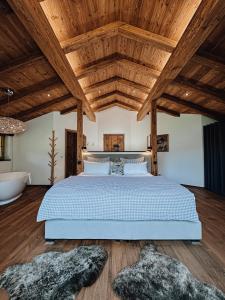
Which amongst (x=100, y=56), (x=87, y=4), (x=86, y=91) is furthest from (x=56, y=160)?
(x=87, y=4)

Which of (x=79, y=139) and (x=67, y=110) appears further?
(x=67, y=110)

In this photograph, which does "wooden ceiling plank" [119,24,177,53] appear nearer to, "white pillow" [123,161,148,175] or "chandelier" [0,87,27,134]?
"white pillow" [123,161,148,175]

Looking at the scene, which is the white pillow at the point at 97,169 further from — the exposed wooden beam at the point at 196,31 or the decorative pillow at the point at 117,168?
the exposed wooden beam at the point at 196,31

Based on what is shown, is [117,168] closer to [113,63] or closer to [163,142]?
[113,63]

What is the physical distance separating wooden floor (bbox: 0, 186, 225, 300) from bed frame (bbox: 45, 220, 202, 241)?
0.10 meters

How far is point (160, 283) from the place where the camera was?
147cm

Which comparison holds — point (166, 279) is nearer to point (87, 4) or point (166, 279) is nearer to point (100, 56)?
point (87, 4)

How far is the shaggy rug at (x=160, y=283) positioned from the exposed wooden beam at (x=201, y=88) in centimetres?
361

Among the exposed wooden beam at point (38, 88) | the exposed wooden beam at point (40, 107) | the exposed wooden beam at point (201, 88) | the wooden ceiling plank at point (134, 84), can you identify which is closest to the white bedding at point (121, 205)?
the exposed wooden beam at point (201, 88)

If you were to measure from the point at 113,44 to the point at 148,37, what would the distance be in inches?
33.7

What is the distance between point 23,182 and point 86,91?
317 centimetres

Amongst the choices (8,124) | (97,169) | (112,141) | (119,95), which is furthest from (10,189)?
(119,95)

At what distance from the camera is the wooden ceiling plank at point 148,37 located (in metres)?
2.73

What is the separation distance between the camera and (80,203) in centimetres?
216
